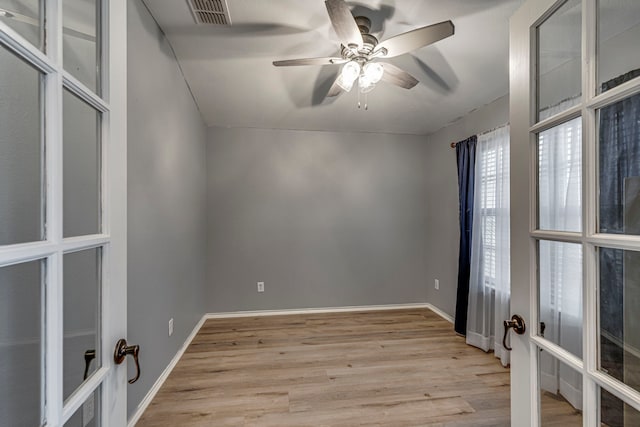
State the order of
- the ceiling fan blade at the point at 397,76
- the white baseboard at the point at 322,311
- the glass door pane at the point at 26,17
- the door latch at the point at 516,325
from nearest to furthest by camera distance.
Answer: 1. the glass door pane at the point at 26,17
2. the door latch at the point at 516,325
3. the ceiling fan blade at the point at 397,76
4. the white baseboard at the point at 322,311

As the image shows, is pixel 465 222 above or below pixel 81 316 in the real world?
above

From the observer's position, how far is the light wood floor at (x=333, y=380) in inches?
64.9

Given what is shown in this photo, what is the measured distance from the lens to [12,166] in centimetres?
55

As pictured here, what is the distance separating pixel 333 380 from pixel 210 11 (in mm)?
2592

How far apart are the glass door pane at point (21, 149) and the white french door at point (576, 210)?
1323 millimetres

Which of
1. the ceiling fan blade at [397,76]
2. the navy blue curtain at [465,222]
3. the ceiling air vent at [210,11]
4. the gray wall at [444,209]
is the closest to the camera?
the ceiling air vent at [210,11]

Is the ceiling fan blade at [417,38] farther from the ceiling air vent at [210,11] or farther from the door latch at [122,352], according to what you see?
the door latch at [122,352]

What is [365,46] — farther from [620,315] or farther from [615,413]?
[615,413]

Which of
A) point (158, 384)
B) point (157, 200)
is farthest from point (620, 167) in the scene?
point (158, 384)

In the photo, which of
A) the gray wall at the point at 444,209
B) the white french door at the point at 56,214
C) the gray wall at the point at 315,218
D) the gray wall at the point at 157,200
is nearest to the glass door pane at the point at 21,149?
the white french door at the point at 56,214

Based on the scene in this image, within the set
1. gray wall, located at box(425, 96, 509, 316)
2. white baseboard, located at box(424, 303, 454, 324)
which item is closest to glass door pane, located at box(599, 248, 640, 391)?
gray wall, located at box(425, 96, 509, 316)

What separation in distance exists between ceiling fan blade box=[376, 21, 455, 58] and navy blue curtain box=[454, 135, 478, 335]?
62.4 inches

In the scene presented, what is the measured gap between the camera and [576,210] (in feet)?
2.52

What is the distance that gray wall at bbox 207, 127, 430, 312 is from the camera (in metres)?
3.31
